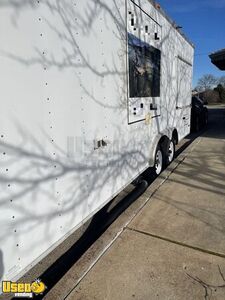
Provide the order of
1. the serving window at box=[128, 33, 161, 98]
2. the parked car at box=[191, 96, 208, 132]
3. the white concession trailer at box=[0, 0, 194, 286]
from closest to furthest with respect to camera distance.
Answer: the white concession trailer at box=[0, 0, 194, 286] → the serving window at box=[128, 33, 161, 98] → the parked car at box=[191, 96, 208, 132]

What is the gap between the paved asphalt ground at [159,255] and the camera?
211cm

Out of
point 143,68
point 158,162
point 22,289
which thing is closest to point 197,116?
point 158,162

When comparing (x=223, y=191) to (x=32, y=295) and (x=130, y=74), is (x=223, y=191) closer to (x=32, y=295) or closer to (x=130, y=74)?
(x=130, y=74)

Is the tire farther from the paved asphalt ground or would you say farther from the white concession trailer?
the white concession trailer

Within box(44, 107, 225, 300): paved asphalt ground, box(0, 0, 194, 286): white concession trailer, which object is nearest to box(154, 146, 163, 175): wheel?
box(44, 107, 225, 300): paved asphalt ground

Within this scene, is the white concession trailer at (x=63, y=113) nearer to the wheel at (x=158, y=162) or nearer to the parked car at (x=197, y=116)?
the wheel at (x=158, y=162)

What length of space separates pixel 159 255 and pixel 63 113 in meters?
1.66

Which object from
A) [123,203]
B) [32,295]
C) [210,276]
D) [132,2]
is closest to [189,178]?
[123,203]

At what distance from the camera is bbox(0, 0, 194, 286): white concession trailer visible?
1.76 metres

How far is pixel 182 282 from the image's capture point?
7.16 feet

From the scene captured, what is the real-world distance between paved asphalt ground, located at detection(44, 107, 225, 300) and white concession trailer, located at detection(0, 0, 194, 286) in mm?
378

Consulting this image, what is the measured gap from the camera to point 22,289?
6.85 ft

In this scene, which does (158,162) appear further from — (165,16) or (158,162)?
(165,16)

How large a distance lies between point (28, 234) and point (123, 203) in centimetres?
239
